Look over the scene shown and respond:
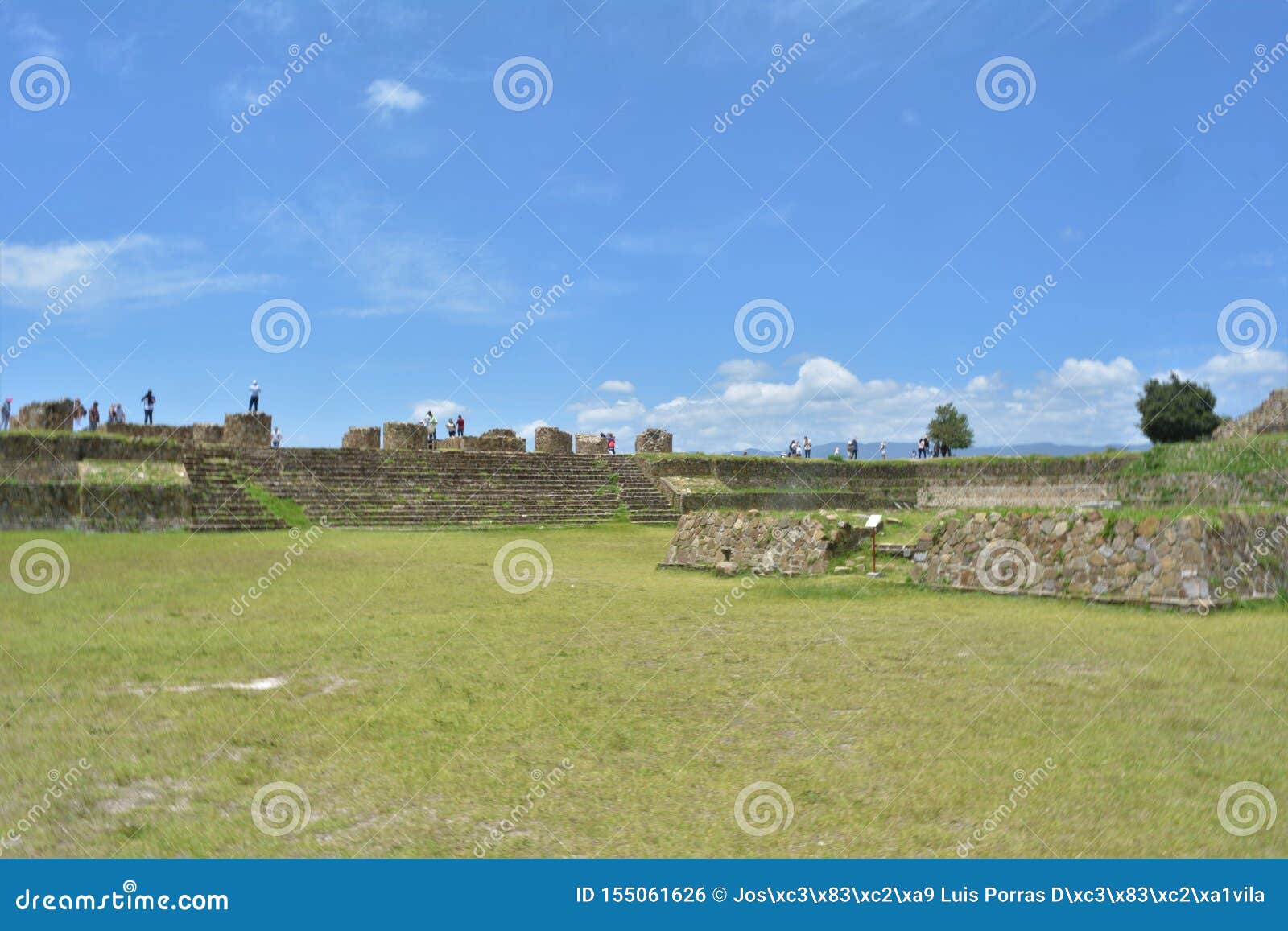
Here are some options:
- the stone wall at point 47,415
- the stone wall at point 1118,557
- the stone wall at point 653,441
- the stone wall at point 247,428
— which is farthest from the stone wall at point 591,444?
the stone wall at point 1118,557

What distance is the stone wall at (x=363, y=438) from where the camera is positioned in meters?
29.1

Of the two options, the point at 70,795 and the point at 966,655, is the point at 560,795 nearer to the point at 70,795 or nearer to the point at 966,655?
the point at 70,795

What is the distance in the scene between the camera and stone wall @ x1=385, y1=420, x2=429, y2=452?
97.0 ft

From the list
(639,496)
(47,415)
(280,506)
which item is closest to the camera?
(47,415)

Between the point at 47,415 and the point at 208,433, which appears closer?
the point at 47,415

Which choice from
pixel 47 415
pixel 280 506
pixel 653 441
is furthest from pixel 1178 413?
pixel 47 415

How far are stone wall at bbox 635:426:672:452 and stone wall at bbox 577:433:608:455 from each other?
1358mm

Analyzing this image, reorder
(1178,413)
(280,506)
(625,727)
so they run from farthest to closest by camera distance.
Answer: (1178,413) < (280,506) < (625,727)

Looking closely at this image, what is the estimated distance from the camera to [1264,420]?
1984 centimetres

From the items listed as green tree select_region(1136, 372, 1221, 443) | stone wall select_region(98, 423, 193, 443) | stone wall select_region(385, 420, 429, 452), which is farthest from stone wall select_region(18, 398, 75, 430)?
green tree select_region(1136, 372, 1221, 443)

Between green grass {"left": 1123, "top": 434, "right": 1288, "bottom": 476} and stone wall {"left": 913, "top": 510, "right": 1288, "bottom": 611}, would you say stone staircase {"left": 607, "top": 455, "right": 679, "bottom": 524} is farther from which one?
stone wall {"left": 913, "top": 510, "right": 1288, "bottom": 611}

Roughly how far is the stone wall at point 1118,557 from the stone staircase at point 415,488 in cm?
1456

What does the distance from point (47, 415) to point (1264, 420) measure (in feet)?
89.6

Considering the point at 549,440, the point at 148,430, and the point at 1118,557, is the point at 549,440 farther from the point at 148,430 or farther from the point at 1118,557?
the point at 1118,557
